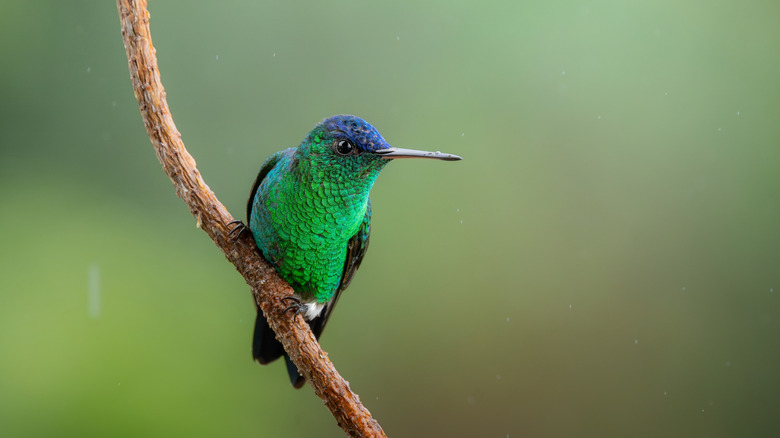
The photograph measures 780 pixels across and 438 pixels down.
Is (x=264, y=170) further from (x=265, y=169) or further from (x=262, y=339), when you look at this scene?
(x=262, y=339)

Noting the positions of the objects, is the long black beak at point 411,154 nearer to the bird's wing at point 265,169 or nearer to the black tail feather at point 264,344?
the bird's wing at point 265,169

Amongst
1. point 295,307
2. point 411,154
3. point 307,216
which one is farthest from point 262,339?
point 411,154

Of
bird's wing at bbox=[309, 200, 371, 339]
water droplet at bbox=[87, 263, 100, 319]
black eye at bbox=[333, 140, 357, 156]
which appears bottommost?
water droplet at bbox=[87, 263, 100, 319]

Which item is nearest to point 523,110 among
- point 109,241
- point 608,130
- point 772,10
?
point 608,130

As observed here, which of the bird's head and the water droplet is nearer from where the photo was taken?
the bird's head

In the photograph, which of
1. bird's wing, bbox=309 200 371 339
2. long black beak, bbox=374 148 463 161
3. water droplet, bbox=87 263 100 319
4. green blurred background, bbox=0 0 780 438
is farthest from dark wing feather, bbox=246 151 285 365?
water droplet, bbox=87 263 100 319

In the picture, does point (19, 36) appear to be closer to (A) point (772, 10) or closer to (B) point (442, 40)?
(B) point (442, 40)

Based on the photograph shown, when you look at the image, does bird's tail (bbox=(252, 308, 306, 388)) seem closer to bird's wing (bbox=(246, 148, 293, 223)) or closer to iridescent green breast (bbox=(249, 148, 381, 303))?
iridescent green breast (bbox=(249, 148, 381, 303))
